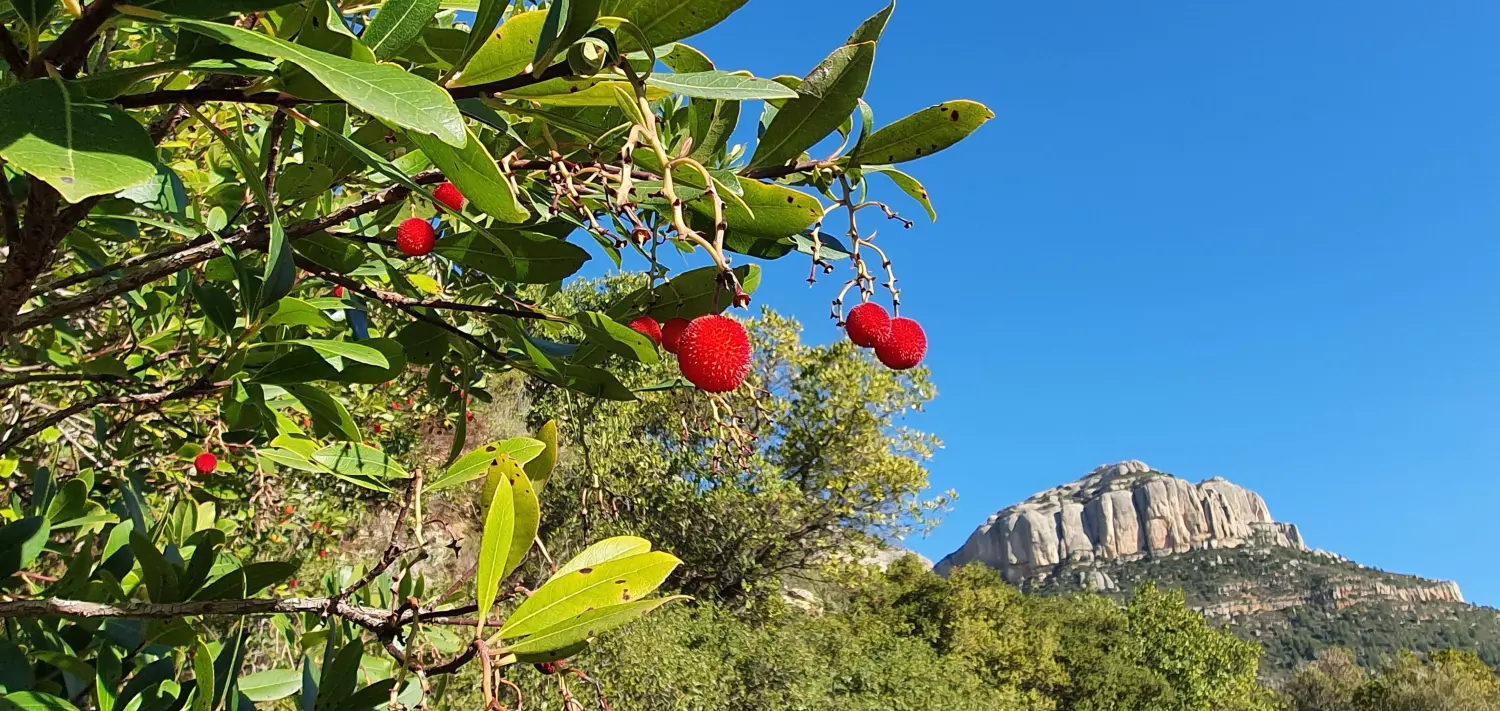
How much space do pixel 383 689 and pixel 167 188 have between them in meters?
0.66

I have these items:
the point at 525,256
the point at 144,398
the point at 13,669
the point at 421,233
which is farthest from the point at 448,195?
the point at 13,669

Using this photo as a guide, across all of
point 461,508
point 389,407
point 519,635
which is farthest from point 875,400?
point 519,635

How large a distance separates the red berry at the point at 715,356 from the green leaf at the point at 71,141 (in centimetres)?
49

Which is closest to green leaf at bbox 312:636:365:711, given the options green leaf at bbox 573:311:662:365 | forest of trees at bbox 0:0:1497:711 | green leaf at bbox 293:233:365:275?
forest of trees at bbox 0:0:1497:711

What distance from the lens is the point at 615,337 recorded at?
1130mm

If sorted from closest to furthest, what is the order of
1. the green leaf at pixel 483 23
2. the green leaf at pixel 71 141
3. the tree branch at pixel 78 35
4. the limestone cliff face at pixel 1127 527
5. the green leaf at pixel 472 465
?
the green leaf at pixel 71 141 < the tree branch at pixel 78 35 < the green leaf at pixel 483 23 < the green leaf at pixel 472 465 < the limestone cliff face at pixel 1127 527

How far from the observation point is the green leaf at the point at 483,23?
694 millimetres

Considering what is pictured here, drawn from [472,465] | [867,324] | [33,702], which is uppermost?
[867,324]

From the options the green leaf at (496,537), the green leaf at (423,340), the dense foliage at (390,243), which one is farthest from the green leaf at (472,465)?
the green leaf at (423,340)

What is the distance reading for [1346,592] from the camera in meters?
53.0

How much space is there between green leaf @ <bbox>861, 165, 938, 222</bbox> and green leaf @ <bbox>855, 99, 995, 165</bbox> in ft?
0.17

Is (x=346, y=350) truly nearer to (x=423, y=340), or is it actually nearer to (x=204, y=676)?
(x=423, y=340)

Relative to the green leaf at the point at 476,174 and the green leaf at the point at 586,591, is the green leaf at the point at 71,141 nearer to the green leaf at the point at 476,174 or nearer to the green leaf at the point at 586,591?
the green leaf at the point at 476,174

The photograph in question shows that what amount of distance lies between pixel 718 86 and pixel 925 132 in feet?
1.10
